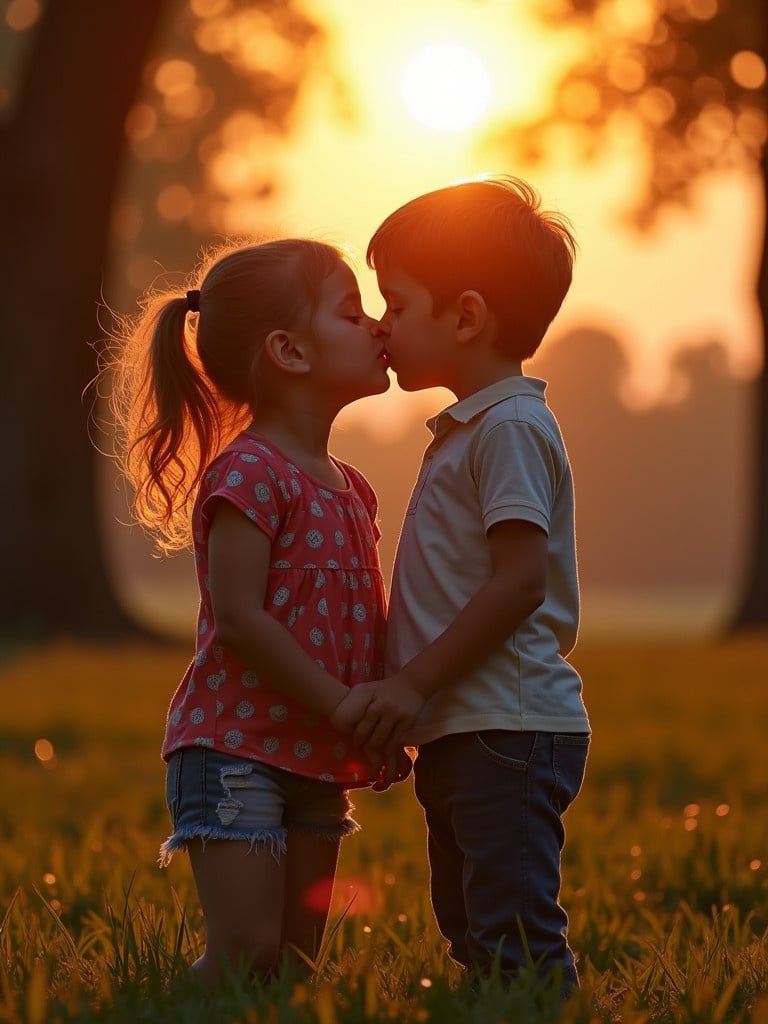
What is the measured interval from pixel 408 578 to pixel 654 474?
301ft

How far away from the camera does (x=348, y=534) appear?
317 cm

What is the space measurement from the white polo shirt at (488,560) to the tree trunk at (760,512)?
14.3 meters

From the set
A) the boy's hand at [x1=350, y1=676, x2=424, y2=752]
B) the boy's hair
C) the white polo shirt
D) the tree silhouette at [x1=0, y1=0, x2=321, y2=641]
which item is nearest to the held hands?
the boy's hand at [x1=350, y1=676, x2=424, y2=752]

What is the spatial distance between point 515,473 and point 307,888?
1.00 meters

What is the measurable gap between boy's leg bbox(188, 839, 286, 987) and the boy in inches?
13.4

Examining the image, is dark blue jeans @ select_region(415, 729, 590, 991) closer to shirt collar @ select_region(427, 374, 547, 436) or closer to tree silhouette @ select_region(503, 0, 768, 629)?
shirt collar @ select_region(427, 374, 547, 436)

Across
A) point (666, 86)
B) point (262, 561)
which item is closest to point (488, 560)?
point (262, 561)

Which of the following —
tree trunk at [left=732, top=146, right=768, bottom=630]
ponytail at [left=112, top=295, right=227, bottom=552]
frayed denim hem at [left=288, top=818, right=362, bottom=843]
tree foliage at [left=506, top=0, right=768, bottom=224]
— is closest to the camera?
frayed denim hem at [left=288, top=818, right=362, bottom=843]

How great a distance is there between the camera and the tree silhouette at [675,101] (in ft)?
53.9

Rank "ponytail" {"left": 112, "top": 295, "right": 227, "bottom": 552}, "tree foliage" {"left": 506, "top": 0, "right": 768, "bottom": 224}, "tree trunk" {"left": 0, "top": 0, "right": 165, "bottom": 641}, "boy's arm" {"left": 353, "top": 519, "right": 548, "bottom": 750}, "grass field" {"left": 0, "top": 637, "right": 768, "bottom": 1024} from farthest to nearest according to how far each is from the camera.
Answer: "tree foliage" {"left": 506, "top": 0, "right": 768, "bottom": 224}
"tree trunk" {"left": 0, "top": 0, "right": 165, "bottom": 641}
"ponytail" {"left": 112, "top": 295, "right": 227, "bottom": 552}
"boy's arm" {"left": 353, "top": 519, "right": 548, "bottom": 750}
"grass field" {"left": 0, "top": 637, "right": 768, "bottom": 1024}

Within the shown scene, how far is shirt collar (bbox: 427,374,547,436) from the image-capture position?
3.05 metres

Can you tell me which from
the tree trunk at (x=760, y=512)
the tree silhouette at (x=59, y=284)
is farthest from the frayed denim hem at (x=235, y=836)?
the tree trunk at (x=760, y=512)

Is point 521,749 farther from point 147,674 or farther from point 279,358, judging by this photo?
point 147,674

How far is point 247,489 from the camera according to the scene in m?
2.97
